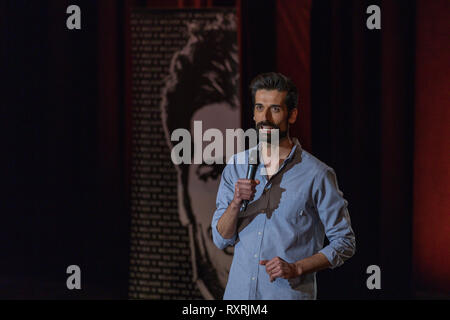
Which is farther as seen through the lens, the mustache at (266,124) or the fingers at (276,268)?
the mustache at (266,124)

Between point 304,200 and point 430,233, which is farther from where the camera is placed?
point 430,233

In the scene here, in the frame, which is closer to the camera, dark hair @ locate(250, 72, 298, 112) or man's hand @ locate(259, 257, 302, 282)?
man's hand @ locate(259, 257, 302, 282)

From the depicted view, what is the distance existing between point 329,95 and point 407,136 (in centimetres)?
49

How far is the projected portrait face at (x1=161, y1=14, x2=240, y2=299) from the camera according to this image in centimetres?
277

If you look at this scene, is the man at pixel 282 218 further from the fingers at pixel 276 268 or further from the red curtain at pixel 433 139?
the red curtain at pixel 433 139

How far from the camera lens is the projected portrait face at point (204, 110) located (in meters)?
2.77

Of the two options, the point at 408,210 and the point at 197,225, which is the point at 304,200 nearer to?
the point at 197,225

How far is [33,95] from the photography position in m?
3.72

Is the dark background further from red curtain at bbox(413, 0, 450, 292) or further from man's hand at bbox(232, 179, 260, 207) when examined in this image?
man's hand at bbox(232, 179, 260, 207)

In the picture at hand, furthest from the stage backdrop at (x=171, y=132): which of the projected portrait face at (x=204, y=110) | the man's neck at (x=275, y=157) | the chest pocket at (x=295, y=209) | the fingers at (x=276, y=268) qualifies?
the fingers at (x=276, y=268)

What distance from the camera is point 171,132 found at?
2840 millimetres

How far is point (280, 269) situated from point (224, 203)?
286 mm

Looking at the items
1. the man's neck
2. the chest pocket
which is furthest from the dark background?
the chest pocket

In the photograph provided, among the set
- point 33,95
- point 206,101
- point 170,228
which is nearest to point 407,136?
point 206,101
